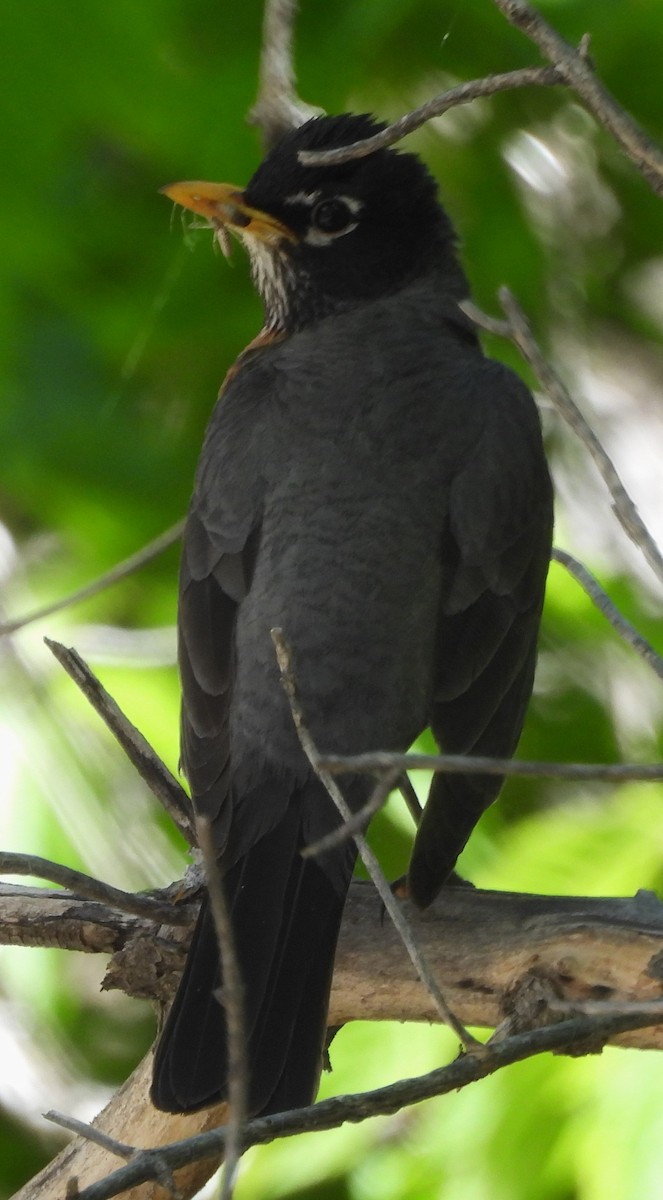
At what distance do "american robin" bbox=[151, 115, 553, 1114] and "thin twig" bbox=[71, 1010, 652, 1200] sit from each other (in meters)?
0.50

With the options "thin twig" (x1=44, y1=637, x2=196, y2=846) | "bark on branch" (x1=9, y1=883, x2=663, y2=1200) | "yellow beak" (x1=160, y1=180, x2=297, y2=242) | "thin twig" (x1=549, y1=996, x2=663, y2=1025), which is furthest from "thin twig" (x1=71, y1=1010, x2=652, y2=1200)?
"yellow beak" (x1=160, y1=180, x2=297, y2=242)

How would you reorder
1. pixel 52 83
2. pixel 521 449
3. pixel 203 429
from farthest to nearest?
pixel 203 429, pixel 521 449, pixel 52 83

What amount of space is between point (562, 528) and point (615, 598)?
444 millimetres

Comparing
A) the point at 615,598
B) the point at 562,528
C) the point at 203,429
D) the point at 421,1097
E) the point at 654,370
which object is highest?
the point at 654,370

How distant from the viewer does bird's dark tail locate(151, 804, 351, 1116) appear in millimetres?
2205

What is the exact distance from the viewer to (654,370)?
4.09 metres

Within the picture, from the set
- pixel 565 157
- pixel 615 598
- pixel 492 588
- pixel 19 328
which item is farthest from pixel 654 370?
pixel 19 328

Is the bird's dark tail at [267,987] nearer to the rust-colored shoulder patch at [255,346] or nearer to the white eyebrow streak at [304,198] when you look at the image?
the rust-colored shoulder patch at [255,346]

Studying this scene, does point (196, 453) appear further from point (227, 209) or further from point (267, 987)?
point (267, 987)

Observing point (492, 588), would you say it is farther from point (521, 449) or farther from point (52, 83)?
point (52, 83)

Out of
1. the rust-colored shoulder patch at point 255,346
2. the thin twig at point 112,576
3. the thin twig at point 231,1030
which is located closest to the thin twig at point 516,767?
the thin twig at point 231,1030

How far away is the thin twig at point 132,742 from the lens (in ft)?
7.73

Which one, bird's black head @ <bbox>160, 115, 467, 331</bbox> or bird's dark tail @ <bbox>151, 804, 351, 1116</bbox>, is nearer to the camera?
bird's dark tail @ <bbox>151, 804, 351, 1116</bbox>

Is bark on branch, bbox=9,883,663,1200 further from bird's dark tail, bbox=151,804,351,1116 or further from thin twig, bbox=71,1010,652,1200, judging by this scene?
thin twig, bbox=71,1010,652,1200
